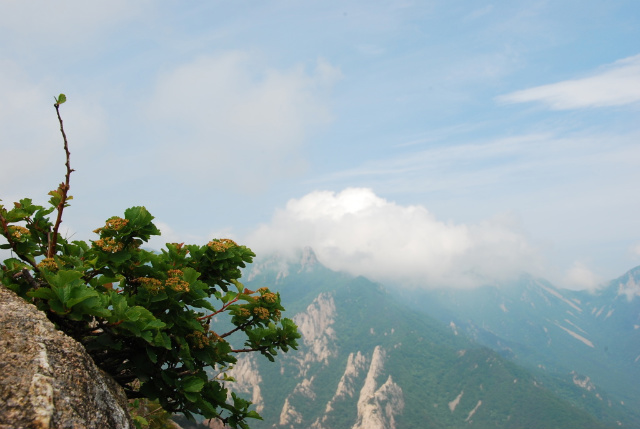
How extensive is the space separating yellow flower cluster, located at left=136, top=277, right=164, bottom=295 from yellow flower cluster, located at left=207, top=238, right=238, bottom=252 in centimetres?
164

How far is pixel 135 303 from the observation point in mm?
5898

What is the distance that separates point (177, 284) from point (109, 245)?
3.67 feet

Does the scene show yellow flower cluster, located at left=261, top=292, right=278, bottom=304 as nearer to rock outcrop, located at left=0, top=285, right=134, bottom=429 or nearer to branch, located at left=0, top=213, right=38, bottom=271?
rock outcrop, located at left=0, top=285, right=134, bottom=429

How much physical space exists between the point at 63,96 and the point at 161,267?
108 inches

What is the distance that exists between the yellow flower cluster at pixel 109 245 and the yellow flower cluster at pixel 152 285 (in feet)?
1.83

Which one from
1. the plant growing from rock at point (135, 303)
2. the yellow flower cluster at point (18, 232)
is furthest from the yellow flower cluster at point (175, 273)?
the yellow flower cluster at point (18, 232)

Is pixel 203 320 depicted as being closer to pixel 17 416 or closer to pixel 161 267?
pixel 161 267

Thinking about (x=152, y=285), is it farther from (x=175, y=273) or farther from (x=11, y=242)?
(x=11, y=242)

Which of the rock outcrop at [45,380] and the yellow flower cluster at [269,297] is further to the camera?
the yellow flower cluster at [269,297]

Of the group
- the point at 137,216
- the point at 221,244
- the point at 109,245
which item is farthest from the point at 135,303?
the point at 221,244

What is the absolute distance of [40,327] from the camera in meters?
4.47

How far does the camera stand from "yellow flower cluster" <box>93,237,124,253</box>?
574 cm

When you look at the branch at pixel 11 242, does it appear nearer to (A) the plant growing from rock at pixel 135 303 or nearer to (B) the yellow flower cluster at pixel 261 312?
(A) the plant growing from rock at pixel 135 303

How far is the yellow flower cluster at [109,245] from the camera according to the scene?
5.74 metres
